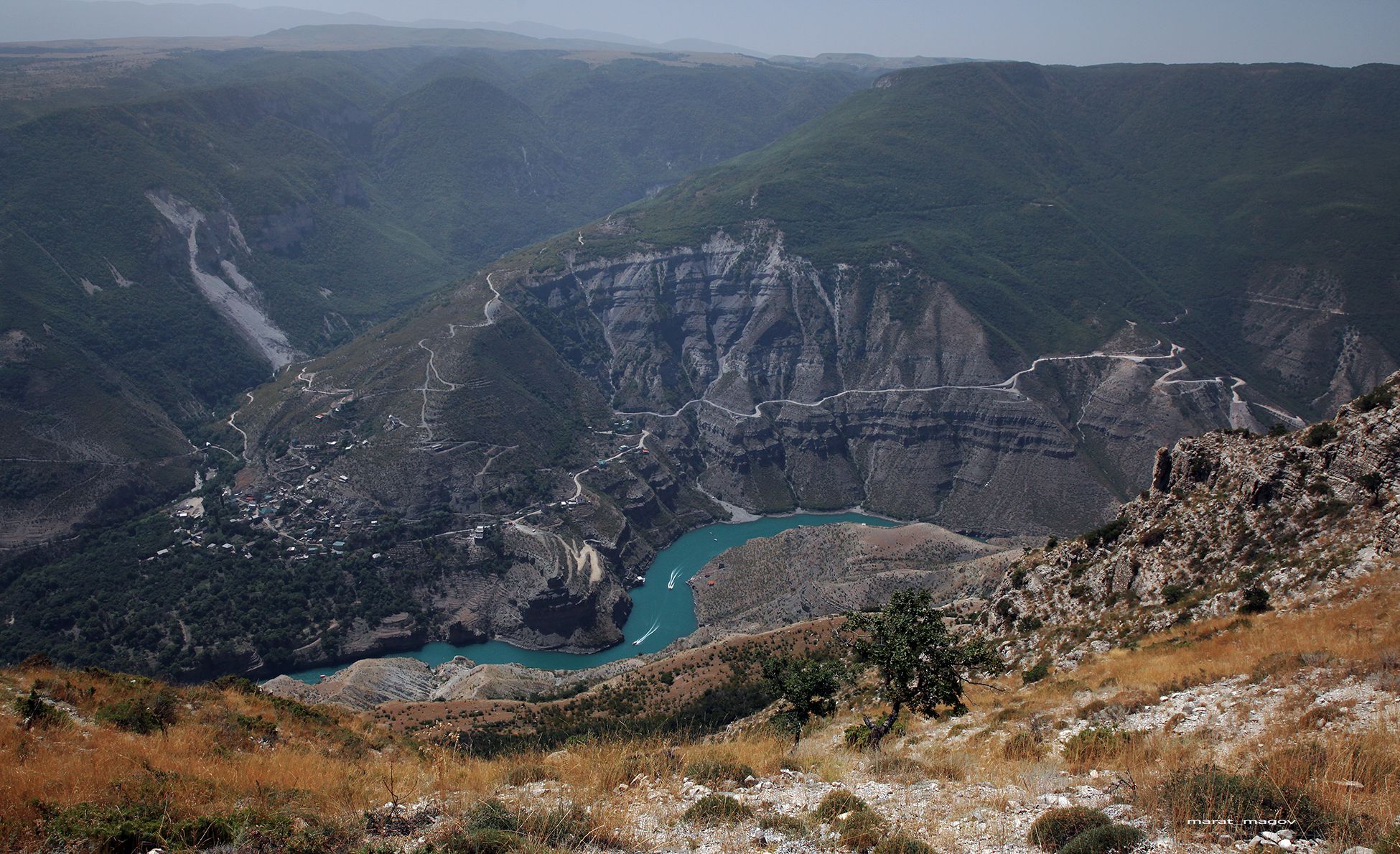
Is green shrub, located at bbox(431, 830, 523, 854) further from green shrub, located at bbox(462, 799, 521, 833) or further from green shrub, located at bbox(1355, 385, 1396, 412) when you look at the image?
green shrub, located at bbox(1355, 385, 1396, 412)

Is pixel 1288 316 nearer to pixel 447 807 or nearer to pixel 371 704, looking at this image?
pixel 371 704

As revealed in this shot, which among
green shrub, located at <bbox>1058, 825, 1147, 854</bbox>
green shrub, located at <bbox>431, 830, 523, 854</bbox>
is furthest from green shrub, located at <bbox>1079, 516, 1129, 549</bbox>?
green shrub, located at <bbox>431, 830, 523, 854</bbox>

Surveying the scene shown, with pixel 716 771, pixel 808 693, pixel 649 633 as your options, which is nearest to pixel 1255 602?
pixel 808 693

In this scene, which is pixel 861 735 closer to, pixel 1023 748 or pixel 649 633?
pixel 1023 748

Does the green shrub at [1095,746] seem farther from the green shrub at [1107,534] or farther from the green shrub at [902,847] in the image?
the green shrub at [1107,534]

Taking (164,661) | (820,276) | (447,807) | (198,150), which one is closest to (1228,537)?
(447,807)

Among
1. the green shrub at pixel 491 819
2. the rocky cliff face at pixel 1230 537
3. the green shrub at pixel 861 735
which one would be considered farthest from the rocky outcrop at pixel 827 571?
the green shrub at pixel 491 819
